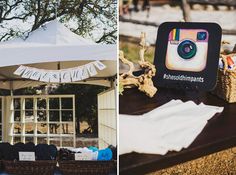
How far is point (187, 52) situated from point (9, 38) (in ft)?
2.58

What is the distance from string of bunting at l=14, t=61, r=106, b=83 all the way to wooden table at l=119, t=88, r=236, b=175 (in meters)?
0.22

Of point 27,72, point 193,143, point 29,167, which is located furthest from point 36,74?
point 193,143

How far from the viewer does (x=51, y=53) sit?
1.54 metres

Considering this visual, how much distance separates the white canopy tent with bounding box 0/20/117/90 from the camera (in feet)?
5.05

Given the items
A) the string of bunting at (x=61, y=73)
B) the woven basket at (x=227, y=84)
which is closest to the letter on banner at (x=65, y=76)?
the string of bunting at (x=61, y=73)

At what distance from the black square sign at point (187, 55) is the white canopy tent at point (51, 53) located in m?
0.45

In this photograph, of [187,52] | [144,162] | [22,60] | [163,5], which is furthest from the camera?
[163,5]

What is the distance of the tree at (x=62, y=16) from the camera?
1.57 metres

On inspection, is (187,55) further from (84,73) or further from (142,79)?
(84,73)

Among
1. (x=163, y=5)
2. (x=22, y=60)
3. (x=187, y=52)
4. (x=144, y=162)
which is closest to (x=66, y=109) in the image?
(x=22, y=60)

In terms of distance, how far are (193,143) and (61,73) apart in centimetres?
53

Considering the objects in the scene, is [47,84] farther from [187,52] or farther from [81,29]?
[187,52]

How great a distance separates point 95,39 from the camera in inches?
62.2

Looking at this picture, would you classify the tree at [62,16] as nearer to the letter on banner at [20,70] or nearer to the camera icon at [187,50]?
the letter on banner at [20,70]
